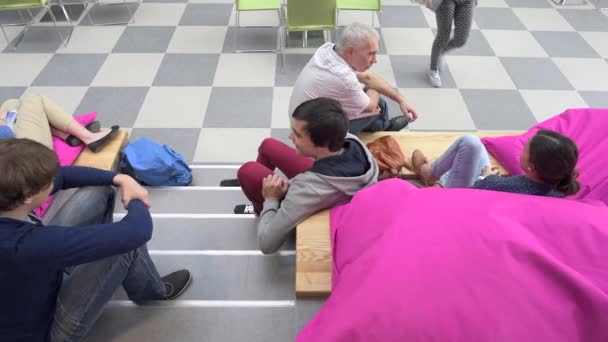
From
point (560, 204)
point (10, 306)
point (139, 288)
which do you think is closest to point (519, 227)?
point (560, 204)

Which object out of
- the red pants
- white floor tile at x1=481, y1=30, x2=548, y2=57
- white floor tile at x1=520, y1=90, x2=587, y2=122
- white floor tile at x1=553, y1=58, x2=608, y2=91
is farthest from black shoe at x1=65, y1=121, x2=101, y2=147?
white floor tile at x1=553, y1=58, x2=608, y2=91

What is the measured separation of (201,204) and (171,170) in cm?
31

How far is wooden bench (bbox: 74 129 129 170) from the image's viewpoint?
265cm

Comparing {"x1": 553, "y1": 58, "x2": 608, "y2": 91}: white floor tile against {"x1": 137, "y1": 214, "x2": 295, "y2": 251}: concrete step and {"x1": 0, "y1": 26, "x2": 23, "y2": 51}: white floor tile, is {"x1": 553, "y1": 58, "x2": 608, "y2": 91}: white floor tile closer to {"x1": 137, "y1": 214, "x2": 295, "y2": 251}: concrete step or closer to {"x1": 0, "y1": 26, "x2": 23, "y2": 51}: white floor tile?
{"x1": 137, "y1": 214, "x2": 295, "y2": 251}: concrete step

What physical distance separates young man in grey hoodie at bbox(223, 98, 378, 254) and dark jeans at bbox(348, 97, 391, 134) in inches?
27.5

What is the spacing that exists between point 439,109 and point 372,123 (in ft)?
3.61

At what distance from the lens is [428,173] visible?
2334mm

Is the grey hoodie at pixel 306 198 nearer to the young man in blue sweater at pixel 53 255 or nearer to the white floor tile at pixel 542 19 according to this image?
the young man in blue sweater at pixel 53 255

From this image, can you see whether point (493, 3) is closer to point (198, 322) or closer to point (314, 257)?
point (314, 257)

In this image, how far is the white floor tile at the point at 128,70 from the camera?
3814mm

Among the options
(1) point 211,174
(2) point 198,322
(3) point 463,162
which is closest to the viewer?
(2) point 198,322

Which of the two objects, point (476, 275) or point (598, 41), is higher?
point (476, 275)

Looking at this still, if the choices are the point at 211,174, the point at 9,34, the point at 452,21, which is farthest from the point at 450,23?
the point at 9,34

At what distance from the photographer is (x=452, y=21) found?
3494 millimetres
